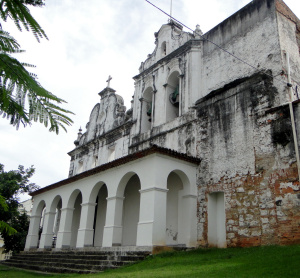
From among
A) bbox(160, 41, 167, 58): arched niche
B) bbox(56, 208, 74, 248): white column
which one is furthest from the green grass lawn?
bbox(160, 41, 167, 58): arched niche

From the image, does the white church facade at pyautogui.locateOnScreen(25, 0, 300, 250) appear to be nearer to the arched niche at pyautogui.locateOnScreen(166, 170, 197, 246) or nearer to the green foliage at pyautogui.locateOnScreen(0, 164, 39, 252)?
the arched niche at pyautogui.locateOnScreen(166, 170, 197, 246)

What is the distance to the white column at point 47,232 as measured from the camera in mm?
16625

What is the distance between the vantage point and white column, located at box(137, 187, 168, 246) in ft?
34.5

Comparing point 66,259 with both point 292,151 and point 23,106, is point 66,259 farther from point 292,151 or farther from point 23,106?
point 23,106

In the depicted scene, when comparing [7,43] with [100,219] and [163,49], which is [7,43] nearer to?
[100,219]

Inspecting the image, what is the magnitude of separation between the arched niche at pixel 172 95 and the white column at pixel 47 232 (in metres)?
8.26

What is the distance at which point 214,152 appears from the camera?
40.3 feet

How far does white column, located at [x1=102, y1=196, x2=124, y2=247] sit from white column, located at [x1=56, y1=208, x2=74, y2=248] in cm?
356

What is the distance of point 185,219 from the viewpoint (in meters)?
12.0

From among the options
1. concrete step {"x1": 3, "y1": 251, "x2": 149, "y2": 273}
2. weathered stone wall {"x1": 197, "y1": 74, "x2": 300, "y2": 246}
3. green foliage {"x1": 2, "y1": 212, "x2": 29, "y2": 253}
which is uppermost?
weathered stone wall {"x1": 197, "y1": 74, "x2": 300, "y2": 246}

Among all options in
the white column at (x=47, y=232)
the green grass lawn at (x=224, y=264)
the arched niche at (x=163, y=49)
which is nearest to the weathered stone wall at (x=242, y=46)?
the arched niche at (x=163, y=49)

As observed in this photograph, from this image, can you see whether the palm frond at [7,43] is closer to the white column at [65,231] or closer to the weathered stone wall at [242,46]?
the weathered stone wall at [242,46]

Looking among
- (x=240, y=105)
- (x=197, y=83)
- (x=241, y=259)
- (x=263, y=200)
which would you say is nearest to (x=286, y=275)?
(x=241, y=259)

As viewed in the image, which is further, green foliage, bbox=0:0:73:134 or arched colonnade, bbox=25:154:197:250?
arched colonnade, bbox=25:154:197:250
